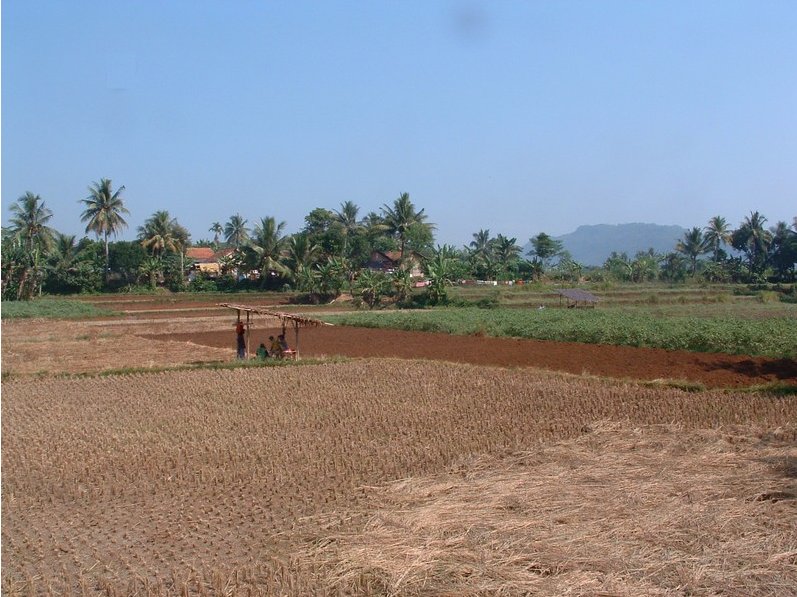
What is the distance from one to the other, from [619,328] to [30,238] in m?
44.6

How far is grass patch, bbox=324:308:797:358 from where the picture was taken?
2353 centimetres

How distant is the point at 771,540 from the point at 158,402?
1188 cm

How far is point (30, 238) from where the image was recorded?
5594cm

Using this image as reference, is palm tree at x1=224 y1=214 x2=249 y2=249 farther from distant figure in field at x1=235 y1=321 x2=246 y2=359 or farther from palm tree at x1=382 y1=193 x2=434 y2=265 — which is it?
distant figure in field at x1=235 y1=321 x2=246 y2=359

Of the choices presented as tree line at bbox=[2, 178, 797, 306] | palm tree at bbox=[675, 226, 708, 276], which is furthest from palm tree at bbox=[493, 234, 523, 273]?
palm tree at bbox=[675, 226, 708, 276]

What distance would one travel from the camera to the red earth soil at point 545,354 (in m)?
19.7

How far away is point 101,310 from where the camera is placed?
43.3 m

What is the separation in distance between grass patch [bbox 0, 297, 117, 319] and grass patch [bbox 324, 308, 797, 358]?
13.0 meters

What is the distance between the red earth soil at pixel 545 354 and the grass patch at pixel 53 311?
1095 centimetres

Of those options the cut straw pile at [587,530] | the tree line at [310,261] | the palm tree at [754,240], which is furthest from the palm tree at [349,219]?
the cut straw pile at [587,530]

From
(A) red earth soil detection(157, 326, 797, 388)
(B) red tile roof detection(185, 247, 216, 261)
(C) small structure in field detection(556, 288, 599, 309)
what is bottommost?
(A) red earth soil detection(157, 326, 797, 388)

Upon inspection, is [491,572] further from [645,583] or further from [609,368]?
[609,368]

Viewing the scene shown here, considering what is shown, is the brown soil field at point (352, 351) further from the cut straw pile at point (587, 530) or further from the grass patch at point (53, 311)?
the cut straw pile at point (587, 530)

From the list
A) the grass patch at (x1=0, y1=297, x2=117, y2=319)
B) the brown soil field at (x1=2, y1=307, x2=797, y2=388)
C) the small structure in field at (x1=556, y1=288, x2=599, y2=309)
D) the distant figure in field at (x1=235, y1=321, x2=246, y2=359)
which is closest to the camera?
the brown soil field at (x1=2, y1=307, x2=797, y2=388)
